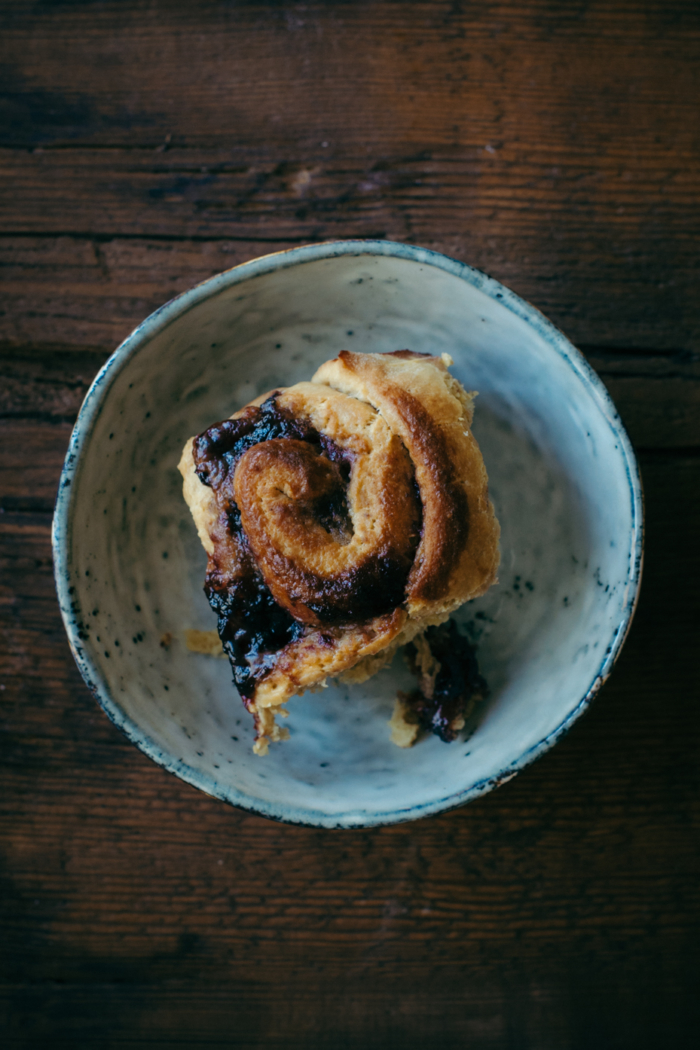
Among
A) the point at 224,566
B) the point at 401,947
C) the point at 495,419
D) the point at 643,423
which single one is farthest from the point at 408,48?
the point at 401,947

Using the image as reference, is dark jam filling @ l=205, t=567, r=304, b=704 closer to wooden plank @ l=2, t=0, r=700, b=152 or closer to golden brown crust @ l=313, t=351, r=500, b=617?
golden brown crust @ l=313, t=351, r=500, b=617

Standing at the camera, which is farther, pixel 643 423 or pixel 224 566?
pixel 643 423

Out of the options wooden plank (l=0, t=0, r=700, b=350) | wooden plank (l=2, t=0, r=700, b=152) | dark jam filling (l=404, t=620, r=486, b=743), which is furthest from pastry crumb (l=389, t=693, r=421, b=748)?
wooden plank (l=2, t=0, r=700, b=152)

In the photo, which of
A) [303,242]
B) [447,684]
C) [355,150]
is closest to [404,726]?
[447,684]

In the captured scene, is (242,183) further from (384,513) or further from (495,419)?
(384,513)

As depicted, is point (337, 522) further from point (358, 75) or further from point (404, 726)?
point (358, 75)

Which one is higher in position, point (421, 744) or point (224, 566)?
point (224, 566)
